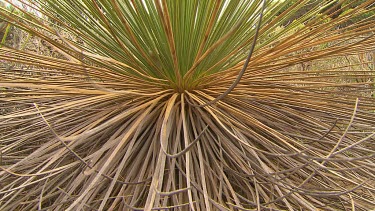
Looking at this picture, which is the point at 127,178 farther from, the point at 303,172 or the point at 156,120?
the point at 303,172

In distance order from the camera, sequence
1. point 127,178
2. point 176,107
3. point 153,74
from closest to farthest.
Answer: point 127,178 < point 176,107 < point 153,74

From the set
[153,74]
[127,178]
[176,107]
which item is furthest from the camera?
[153,74]

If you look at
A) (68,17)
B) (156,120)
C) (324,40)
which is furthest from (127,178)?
(324,40)

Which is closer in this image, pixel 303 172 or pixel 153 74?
pixel 303 172

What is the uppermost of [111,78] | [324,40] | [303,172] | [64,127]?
[324,40]

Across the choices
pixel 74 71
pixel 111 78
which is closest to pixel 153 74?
pixel 111 78

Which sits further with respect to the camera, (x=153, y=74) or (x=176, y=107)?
(x=153, y=74)

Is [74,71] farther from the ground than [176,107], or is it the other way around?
[74,71]

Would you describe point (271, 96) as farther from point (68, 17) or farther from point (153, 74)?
point (68, 17)

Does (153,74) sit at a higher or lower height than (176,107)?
higher
